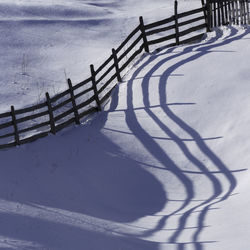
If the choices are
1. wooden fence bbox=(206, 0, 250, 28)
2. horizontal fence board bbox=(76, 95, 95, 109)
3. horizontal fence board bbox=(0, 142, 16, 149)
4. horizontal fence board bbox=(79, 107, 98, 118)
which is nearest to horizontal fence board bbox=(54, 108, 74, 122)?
horizontal fence board bbox=(76, 95, 95, 109)

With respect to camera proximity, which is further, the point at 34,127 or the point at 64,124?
the point at 64,124

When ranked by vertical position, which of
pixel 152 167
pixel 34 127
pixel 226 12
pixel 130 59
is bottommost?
pixel 152 167

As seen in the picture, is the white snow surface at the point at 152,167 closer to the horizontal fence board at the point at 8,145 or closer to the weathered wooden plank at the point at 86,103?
the horizontal fence board at the point at 8,145

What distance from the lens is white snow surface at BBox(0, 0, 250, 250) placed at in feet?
34.0

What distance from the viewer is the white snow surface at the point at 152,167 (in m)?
10.4

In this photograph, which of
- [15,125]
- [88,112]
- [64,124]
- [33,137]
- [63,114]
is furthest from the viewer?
[88,112]

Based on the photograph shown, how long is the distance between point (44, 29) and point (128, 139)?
11.5 metres

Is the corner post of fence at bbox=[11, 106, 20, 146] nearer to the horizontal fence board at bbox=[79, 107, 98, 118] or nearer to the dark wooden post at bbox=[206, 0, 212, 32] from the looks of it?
the horizontal fence board at bbox=[79, 107, 98, 118]

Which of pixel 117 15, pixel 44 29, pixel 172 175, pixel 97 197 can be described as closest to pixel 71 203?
pixel 97 197

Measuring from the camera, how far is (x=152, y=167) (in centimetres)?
1412

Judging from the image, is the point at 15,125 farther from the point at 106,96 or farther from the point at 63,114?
the point at 106,96

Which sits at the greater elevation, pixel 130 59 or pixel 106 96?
pixel 130 59

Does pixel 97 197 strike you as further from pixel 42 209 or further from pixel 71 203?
pixel 42 209

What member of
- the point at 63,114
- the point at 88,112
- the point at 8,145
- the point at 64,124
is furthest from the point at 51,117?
the point at 88,112
